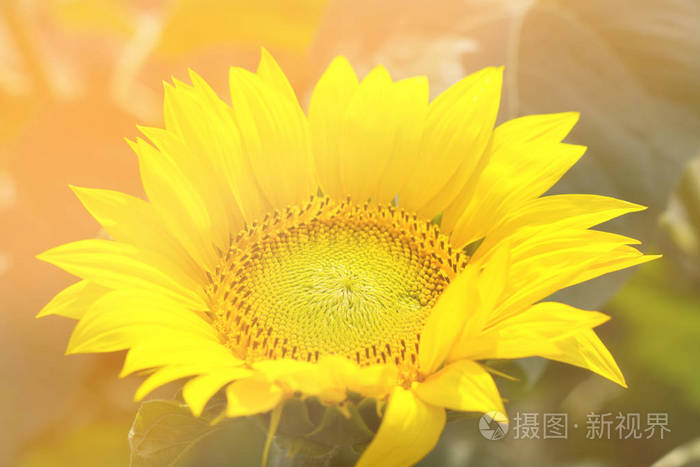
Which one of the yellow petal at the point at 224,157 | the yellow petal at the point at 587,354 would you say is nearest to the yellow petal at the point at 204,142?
the yellow petal at the point at 224,157

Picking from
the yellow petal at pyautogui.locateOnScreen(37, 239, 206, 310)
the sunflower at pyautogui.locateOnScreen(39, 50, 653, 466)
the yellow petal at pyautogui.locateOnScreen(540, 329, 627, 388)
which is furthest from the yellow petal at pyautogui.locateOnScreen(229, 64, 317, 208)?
the yellow petal at pyautogui.locateOnScreen(540, 329, 627, 388)

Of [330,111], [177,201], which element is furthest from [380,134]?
[177,201]

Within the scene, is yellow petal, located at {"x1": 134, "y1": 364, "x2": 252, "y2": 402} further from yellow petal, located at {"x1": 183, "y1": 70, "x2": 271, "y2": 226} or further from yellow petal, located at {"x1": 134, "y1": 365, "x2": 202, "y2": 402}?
yellow petal, located at {"x1": 183, "y1": 70, "x2": 271, "y2": 226}

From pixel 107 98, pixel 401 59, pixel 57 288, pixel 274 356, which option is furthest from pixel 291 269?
pixel 107 98

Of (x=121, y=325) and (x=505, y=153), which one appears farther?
(x=505, y=153)

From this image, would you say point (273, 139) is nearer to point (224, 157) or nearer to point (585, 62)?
point (224, 157)

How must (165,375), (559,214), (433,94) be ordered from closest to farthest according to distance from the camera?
(165,375), (559,214), (433,94)

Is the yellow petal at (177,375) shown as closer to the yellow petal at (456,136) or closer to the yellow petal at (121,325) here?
the yellow petal at (121,325)
